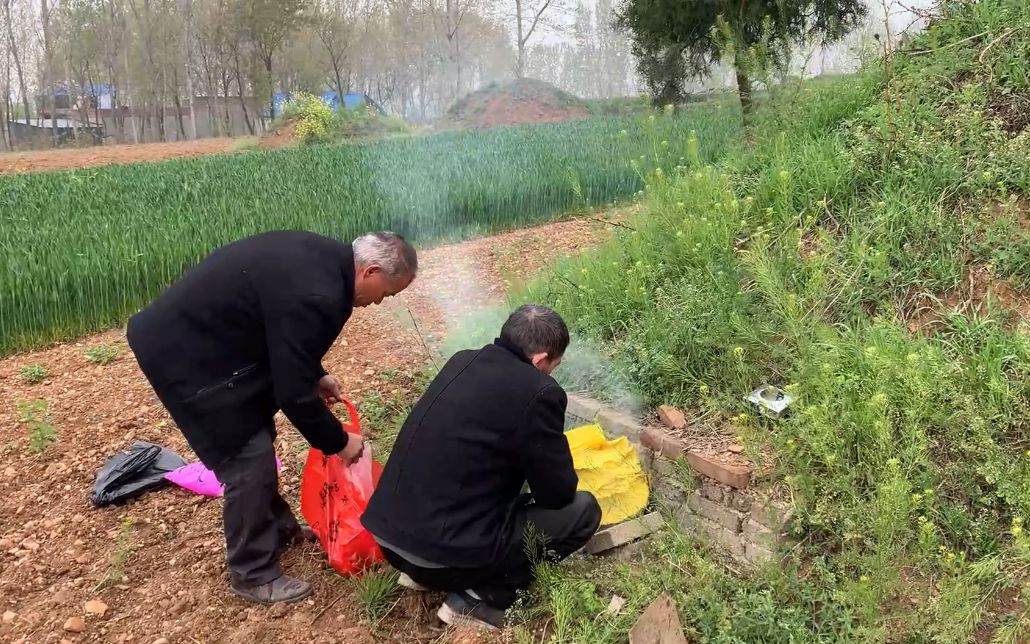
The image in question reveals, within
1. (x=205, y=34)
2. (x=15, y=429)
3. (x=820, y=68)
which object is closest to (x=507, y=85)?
(x=205, y=34)

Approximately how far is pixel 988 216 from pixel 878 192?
52 cm

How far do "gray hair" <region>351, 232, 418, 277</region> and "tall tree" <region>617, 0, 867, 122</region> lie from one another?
5140 mm

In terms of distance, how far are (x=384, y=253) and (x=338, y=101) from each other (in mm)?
34501

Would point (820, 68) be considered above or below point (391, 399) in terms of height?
above

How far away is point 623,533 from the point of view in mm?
2990

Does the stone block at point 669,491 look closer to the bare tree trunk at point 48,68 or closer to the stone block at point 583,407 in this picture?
the stone block at point 583,407

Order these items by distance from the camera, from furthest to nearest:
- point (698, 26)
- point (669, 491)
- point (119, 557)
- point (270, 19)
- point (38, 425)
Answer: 1. point (270, 19)
2. point (698, 26)
3. point (38, 425)
4. point (119, 557)
5. point (669, 491)

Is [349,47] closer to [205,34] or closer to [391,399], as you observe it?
[205,34]

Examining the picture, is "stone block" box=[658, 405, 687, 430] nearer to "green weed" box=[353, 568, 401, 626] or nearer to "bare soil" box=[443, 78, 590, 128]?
"green weed" box=[353, 568, 401, 626]

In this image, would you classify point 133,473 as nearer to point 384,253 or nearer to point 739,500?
point 384,253

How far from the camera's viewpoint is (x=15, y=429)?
14.8ft

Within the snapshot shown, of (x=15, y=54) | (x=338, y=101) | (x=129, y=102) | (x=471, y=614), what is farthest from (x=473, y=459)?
(x=129, y=102)

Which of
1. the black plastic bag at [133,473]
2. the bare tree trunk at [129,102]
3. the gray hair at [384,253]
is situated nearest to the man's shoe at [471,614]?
the gray hair at [384,253]

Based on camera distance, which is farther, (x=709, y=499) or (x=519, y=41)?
(x=519, y=41)
